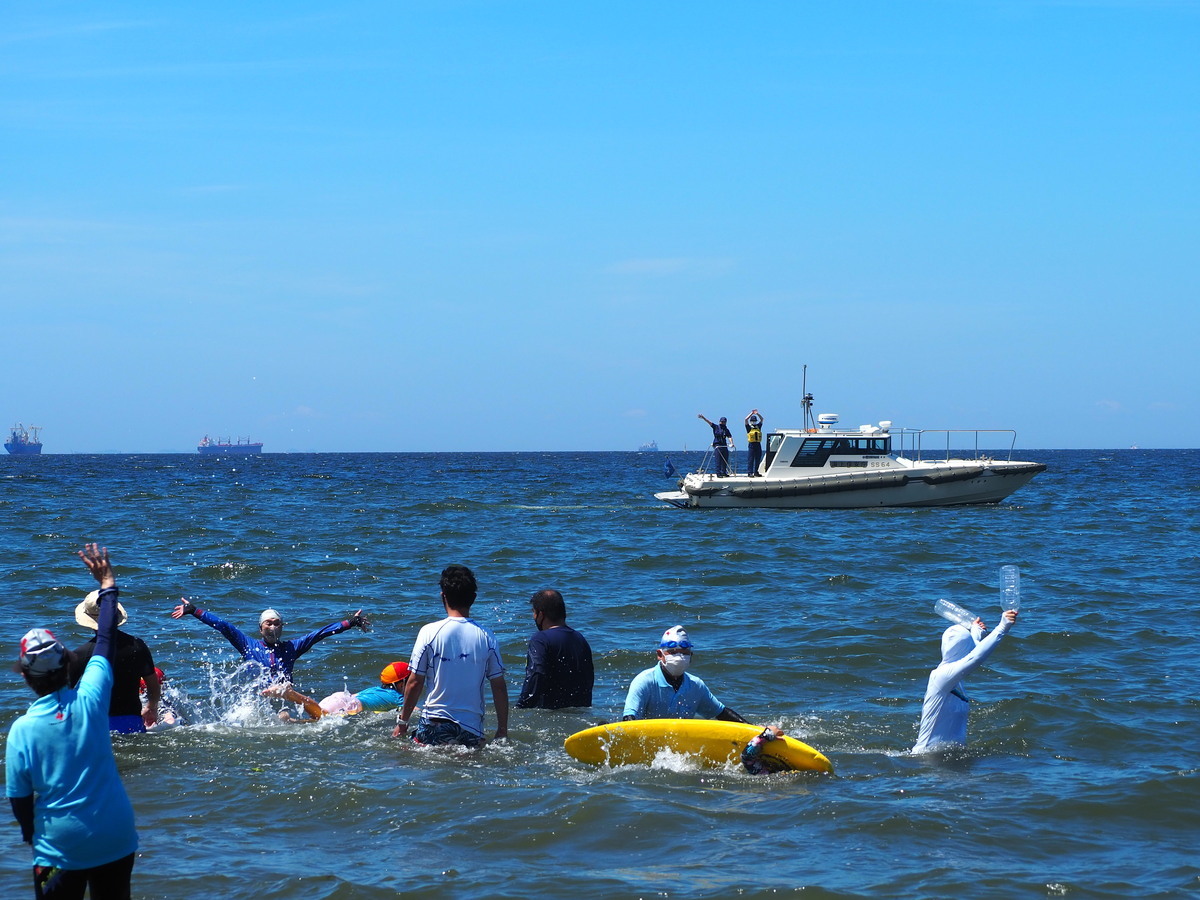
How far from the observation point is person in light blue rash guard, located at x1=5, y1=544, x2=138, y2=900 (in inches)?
169

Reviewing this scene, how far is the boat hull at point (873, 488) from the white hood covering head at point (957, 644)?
26021 mm

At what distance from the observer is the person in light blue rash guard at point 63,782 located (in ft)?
14.1

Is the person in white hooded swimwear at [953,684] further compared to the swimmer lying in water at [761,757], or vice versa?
the person in white hooded swimwear at [953,684]

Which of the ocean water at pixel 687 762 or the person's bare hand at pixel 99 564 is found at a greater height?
the person's bare hand at pixel 99 564

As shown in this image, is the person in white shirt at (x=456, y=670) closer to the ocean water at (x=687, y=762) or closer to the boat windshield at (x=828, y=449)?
the ocean water at (x=687, y=762)

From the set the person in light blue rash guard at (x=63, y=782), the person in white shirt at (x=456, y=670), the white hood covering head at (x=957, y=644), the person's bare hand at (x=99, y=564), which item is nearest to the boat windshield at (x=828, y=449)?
the white hood covering head at (x=957, y=644)

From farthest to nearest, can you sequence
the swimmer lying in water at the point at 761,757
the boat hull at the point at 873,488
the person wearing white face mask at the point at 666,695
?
the boat hull at the point at 873,488, the person wearing white face mask at the point at 666,695, the swimmer lying in water at the point at 761,757

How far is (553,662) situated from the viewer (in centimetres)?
898

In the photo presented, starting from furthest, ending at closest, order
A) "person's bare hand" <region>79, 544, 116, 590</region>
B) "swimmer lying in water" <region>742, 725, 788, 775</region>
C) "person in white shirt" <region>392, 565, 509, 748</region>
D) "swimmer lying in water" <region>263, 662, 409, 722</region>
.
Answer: "swimmer lying in water" <region>263, 662, 409, 722</region>
"person in white shirt" <region>392, 565, 509, 748</region>
"swimmer lying in water" <region>742, 725, 788, 775</region>
"person's bare hand" <region>79, 544, 116, 590</region>

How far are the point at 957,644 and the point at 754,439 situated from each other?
2759 cm

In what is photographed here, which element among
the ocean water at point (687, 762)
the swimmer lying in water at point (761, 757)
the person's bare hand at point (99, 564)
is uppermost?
the person's bare hand at point (99, 564)

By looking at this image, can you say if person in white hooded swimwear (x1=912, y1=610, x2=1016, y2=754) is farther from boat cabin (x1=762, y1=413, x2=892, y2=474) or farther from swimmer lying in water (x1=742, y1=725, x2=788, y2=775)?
boat cabin (x1=762, y1=413, x2=892, y2=474)

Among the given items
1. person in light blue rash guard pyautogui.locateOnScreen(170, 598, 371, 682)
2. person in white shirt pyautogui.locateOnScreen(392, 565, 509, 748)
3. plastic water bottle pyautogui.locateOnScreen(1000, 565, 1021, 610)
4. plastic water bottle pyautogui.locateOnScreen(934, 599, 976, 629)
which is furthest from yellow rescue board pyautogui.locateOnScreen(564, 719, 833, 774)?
person in light blue rash guard pyautogui.locateOnScreen(170, 598, 371, 682)

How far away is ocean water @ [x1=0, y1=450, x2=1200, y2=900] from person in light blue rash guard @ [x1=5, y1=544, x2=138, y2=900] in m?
1.57
